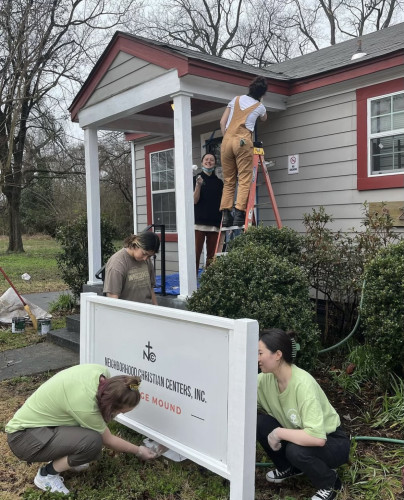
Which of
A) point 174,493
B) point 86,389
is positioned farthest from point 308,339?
point 86,389

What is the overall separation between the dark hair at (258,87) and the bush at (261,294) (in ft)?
Result: 7.12

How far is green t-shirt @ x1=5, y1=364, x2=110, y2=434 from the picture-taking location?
2.75 metres

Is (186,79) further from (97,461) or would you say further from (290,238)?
(97,461)

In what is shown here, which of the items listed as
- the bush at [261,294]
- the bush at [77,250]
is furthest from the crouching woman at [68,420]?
the bush at [77,250]

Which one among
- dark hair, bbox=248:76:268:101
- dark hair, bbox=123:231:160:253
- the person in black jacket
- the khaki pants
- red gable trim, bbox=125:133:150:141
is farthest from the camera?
red gable trim, bbox=125:133:150:141

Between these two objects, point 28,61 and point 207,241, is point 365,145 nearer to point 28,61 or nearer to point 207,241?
point 207,241

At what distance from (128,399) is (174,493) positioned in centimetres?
63

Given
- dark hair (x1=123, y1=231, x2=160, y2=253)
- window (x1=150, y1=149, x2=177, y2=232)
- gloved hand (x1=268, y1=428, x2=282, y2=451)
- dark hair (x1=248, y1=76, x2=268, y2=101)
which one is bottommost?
gloved hand (x1=268, y1=428, x2=282, y2=451)

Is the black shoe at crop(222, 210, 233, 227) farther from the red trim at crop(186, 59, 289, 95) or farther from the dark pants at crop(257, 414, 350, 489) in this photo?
the dark pants at crop(257, 414, 350, 489)

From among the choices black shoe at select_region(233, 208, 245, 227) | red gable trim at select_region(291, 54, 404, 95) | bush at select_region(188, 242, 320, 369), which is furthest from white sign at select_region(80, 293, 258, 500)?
red gable trim at select_region(291, 54, 404, 95)

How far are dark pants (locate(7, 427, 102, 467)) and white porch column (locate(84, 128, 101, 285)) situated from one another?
13.1ft

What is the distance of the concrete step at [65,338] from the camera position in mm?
5789

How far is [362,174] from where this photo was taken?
17.8 ft

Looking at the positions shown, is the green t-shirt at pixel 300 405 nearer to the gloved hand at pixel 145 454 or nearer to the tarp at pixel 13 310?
the gloved hand at pixel 145 454
